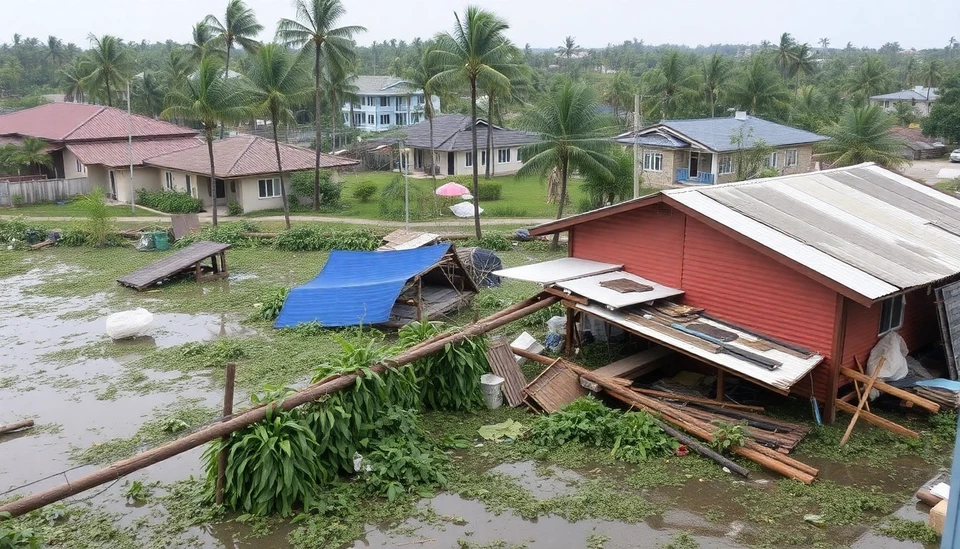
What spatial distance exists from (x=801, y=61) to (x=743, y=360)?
70.3m

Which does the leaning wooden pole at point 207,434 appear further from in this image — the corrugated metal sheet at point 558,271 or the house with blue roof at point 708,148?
the house with blue roof at point 708,148

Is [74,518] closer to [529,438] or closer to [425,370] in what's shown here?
[425,370]

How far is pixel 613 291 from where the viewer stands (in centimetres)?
1493

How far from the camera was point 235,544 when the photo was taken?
9.95 metres

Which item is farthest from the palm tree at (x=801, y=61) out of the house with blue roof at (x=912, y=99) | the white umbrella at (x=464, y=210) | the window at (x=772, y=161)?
the white umbrella at (x=464, y=210)

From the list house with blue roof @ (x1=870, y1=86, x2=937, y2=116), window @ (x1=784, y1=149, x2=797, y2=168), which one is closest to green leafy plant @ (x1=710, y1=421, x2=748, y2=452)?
window @ (x1=784, y1=149, x2=797, y2=168)

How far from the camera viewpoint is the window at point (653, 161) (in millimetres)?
45156

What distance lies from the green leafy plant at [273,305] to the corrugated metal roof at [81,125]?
27620 mm

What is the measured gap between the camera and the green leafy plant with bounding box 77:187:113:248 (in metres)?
29.5

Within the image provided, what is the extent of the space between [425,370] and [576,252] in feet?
18.2

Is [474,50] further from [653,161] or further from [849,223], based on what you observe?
[653,161]

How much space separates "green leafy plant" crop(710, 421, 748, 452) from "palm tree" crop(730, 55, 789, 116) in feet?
159

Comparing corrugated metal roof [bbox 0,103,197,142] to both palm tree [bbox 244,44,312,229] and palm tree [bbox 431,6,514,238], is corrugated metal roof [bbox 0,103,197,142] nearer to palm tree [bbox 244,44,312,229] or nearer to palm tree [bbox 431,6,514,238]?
palm tree [bbox 244,44,312,229]

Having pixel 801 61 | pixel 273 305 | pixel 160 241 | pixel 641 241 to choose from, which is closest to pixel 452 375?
pixel 641 241
